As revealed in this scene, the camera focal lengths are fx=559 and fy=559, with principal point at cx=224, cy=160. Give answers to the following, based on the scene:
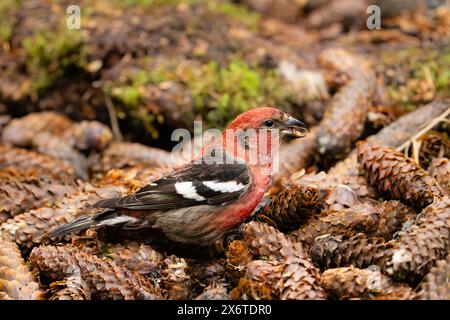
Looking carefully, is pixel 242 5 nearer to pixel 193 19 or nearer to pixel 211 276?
pixel 193 19

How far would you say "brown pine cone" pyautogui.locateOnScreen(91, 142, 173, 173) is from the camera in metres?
3.56

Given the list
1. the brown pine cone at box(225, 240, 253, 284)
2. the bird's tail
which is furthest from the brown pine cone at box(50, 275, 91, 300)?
the brown pine cone at box(225, 240, 253, 284)

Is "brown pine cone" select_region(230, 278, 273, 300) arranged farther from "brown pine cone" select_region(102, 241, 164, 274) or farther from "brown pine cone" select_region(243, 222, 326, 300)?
"brown pine cone" select_region(102, 241, 164, 274)

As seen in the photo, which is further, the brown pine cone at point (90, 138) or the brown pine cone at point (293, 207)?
the brown pine cone at point (90, 138)

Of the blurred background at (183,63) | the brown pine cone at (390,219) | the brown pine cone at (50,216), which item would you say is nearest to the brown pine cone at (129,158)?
the blurred background at (183,63)

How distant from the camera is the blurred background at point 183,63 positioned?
4.08 m

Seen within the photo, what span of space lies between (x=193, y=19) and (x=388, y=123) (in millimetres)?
2098

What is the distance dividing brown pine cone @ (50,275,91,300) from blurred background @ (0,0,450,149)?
1.99 m

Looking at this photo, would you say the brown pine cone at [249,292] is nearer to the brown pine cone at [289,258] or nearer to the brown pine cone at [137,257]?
the brown pine cone at [289,258]

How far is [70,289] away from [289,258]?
84 cm

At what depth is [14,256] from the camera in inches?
91.3

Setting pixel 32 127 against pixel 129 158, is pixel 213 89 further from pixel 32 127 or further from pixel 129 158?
pixel 32 127

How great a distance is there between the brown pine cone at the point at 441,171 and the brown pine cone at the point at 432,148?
8.6 inches

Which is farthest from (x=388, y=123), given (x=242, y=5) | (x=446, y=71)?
(x=242, y=5)
